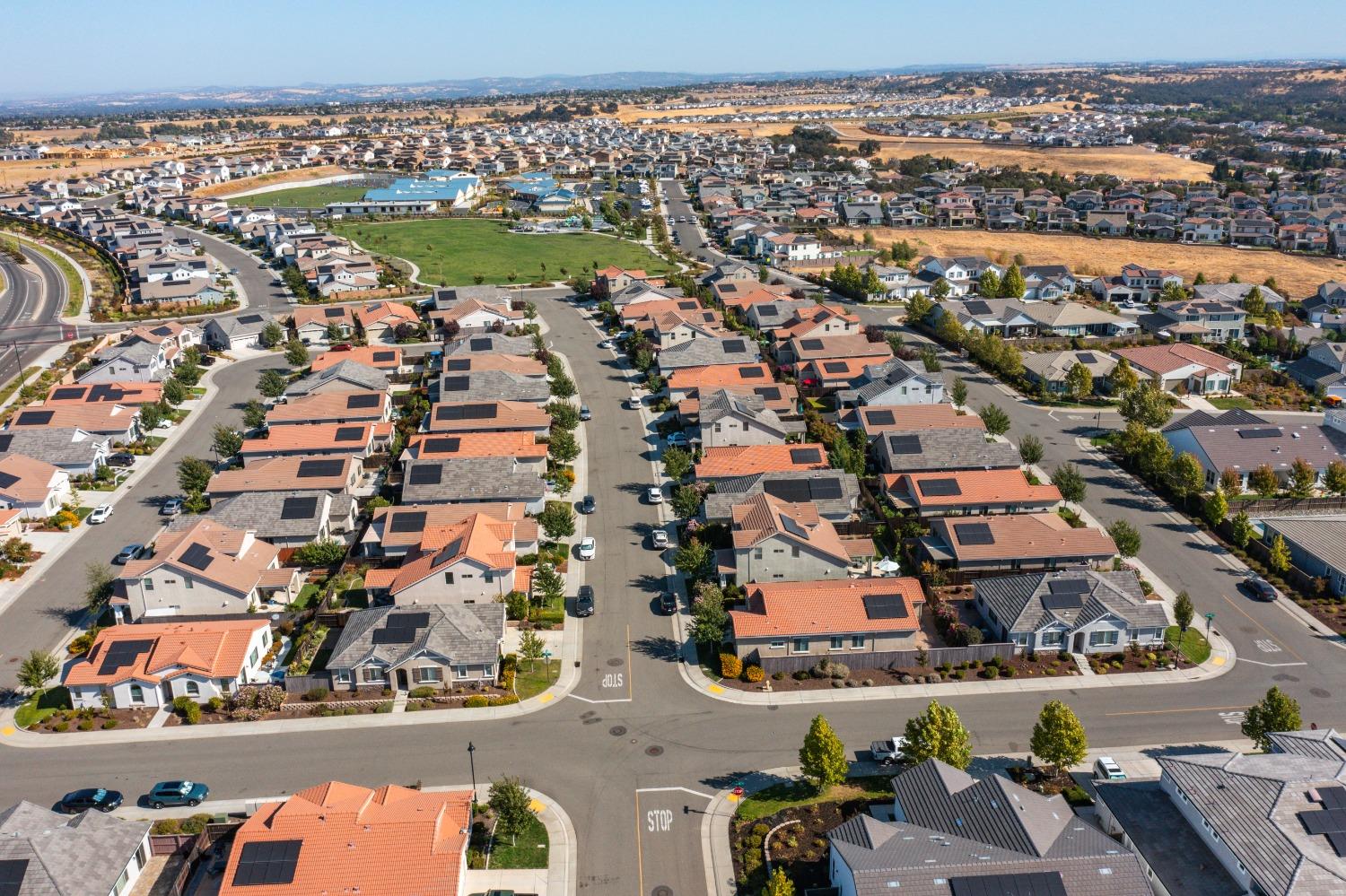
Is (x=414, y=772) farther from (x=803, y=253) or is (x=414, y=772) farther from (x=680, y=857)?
(x=803, y=253)

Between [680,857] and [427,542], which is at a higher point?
[427,542]

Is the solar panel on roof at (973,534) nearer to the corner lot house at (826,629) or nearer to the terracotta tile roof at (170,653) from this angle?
the corner lot house at (826,629)

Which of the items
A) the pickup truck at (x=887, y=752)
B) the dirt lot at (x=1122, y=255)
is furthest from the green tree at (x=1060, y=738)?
the dirt lot at (x=1122, y=255)

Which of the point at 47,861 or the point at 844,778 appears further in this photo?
the point at 844,778

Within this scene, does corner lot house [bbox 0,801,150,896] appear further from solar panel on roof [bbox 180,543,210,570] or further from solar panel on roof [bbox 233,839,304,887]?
solar panel on roof [bbox 180,543,210,570]

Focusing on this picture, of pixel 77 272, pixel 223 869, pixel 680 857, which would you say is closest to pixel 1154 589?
pixel 680 857

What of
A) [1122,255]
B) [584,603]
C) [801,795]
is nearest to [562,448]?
[584,603]

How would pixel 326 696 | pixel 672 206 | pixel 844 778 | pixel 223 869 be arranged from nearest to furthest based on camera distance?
pixel 223 869, pixel 844 778, pixel 326 696, pixel 672 206
